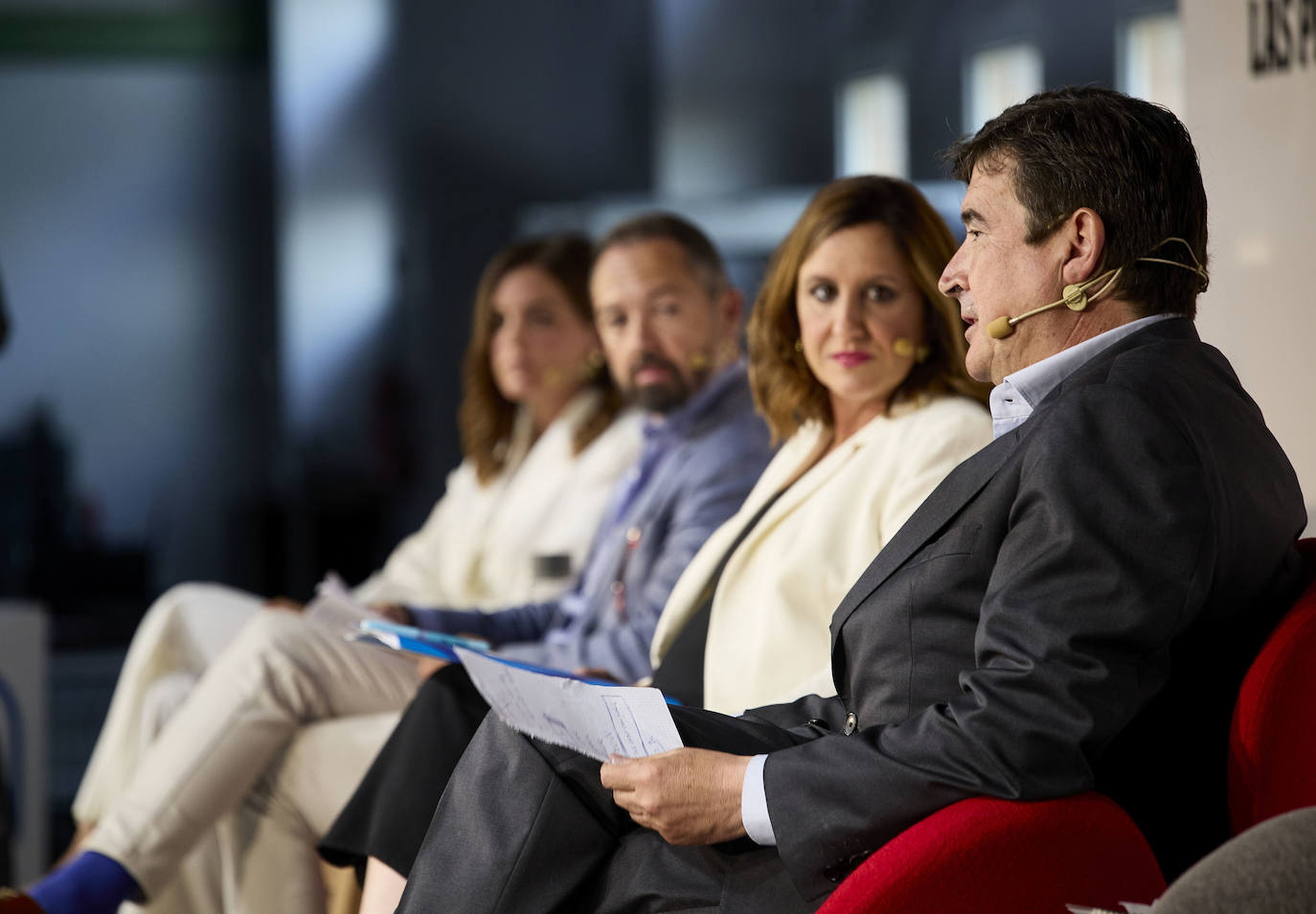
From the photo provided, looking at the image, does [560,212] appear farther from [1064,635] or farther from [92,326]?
[1064,635]

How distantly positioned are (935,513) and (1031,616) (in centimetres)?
22

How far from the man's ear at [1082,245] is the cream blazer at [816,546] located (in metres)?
0.60

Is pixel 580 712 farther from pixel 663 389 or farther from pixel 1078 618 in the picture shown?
pixel 663 389

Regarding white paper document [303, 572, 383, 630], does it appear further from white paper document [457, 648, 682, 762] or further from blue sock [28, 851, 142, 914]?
white paper document [457, 648, 682, 762]

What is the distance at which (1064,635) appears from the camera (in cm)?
130

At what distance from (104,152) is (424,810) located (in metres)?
4.83

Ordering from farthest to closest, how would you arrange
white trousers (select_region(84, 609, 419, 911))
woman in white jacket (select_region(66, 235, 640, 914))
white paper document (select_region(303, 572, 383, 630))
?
woman in white jacket (select_region(66, 235, 640, 914))
white paper document (select_region(303, 572, 383, 630))
white trousers (select_region(84, 609, 419, 911))

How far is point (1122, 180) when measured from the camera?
1.48m

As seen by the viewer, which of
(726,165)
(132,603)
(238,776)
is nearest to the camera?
(238,776)

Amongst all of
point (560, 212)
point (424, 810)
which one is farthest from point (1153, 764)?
point (560, 212)

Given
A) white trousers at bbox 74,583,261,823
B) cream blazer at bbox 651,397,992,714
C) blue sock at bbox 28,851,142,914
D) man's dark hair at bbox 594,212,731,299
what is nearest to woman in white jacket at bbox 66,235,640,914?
white trousers at bbox 74,583,261,823

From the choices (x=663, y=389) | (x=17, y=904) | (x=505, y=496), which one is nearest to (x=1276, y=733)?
(x=17, y=904)

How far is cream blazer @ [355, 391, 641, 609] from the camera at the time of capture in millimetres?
3404

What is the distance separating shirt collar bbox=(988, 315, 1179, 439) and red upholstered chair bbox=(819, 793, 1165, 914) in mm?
436
